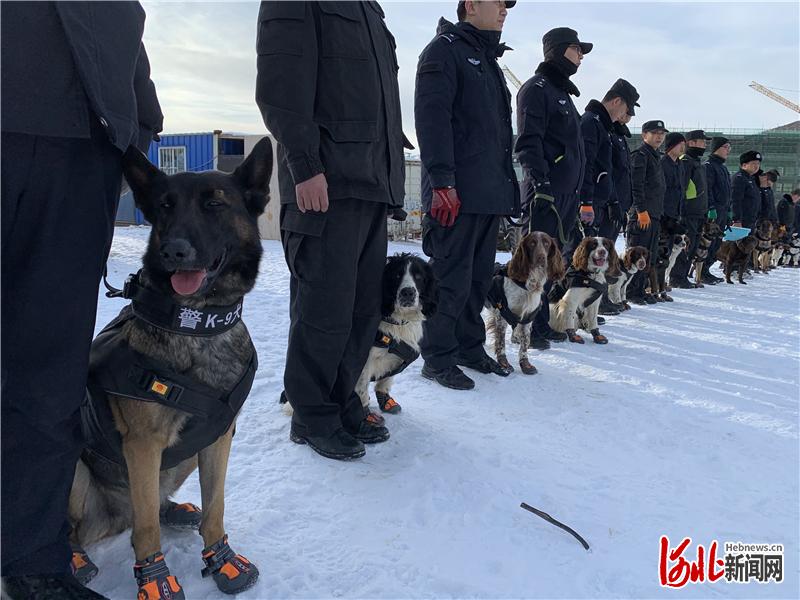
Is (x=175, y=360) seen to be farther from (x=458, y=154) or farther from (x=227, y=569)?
(x=458, y=154)

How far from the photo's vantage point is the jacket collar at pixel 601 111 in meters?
7.22

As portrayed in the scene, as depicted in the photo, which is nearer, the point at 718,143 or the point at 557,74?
the point at 557,74

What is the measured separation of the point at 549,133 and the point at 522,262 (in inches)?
52.7

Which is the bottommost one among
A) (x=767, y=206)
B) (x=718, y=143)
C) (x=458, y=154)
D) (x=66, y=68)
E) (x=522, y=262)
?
(x=522, y=262)

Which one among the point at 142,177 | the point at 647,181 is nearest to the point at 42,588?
the point at 142,177

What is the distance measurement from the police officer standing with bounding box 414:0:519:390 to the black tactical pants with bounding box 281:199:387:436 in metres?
1.06

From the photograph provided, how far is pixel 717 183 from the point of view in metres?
11.9

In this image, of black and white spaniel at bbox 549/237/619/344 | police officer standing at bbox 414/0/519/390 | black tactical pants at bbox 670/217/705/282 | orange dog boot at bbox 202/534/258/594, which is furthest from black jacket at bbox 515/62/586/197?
black tactical pants at bbox 670/217/705/282

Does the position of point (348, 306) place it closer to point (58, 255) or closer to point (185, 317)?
point (185, 317)

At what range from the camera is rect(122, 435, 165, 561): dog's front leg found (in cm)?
187

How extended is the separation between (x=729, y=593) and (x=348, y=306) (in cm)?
207

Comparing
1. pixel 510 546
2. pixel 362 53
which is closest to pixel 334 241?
pixel 362 53

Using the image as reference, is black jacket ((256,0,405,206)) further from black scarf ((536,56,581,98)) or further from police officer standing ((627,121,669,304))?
police officer standing ((627,121,669,304))

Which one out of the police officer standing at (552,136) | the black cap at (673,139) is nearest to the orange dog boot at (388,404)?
the police officer standing at (552,136)
